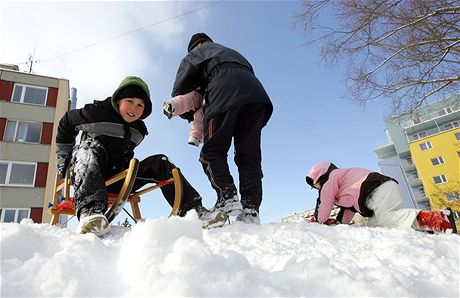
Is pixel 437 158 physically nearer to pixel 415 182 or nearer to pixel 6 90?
pixel 415 182

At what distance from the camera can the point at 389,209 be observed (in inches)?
104

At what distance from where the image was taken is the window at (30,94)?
591 inches

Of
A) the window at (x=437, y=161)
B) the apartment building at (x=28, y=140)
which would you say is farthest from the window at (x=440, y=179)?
the apartment building at (x=28, y=140)

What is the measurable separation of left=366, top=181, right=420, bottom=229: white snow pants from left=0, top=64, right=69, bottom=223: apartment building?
13653 millimetres

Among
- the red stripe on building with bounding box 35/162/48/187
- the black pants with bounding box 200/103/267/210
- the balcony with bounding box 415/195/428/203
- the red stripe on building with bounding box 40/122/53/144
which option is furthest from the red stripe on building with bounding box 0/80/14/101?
the balcony with bounding box 415/195/428/203

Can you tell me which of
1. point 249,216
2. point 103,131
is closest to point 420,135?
point 249,216

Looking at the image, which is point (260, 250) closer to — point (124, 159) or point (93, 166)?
point (93, 166)

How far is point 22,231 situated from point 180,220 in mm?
507

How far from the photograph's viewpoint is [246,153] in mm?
2312

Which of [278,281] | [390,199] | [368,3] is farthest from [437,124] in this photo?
[278,281]

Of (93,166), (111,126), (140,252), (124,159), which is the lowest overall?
(140,252)

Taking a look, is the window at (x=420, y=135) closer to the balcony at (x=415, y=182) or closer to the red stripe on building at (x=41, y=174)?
the balcony at (x=415, y=182)

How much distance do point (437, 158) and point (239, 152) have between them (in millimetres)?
37758

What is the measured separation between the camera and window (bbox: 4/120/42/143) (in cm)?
1403
